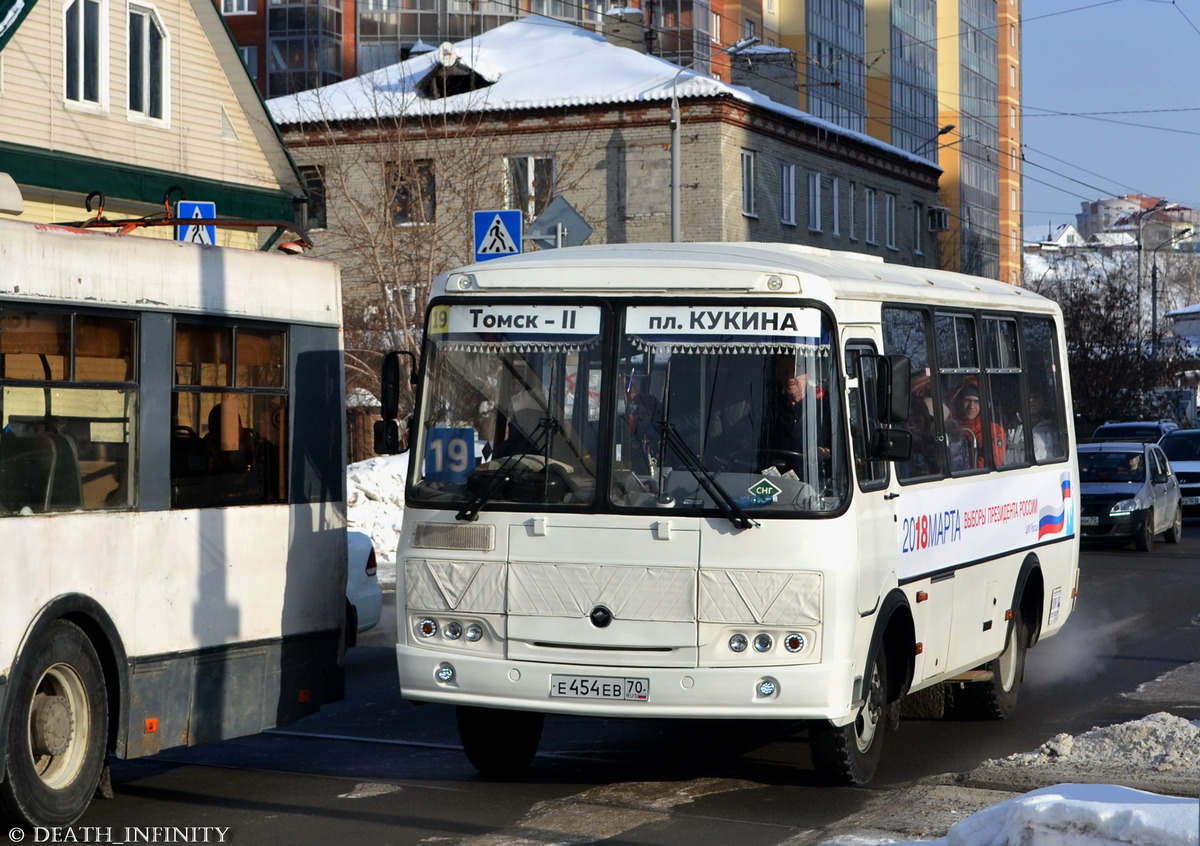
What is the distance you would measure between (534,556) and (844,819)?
6.20ft

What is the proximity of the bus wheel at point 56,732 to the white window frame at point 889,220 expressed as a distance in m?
49.0

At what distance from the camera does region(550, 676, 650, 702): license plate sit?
8047 mm

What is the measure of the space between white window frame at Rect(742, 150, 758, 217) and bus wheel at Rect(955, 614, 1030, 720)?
34236 millimetres

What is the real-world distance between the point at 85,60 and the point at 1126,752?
61.4 feet

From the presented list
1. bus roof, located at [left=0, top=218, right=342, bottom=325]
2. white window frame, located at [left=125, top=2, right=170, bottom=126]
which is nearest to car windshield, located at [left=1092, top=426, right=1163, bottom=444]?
white window frame, located at [left=125, top=2, right=170, bottom=126]

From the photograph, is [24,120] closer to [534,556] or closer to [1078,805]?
[534,556]

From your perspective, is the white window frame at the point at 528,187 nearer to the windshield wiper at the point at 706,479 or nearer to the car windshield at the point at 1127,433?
the car windshield at the point at 1127,433

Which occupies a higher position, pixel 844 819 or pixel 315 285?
pixel 315 285

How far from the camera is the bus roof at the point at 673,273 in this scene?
8367mm

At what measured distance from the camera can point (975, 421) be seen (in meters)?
10.8

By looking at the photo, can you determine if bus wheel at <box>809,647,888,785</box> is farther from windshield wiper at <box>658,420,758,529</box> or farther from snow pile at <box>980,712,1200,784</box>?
windshield wiper at <box>658,420,758,529</box>

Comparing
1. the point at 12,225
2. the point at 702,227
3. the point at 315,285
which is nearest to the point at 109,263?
the point at 12,225

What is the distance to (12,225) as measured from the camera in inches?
288

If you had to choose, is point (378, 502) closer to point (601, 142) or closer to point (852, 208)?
point (601, 142)
